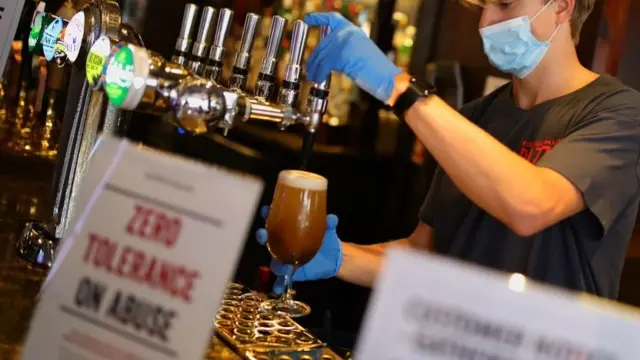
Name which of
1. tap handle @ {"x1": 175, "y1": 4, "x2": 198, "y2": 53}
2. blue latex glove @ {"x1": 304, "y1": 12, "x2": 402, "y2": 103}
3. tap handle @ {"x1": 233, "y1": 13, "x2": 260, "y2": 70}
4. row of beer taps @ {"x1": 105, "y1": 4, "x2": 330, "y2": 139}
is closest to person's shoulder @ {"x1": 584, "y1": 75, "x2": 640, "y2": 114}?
blue latex glove @ {"x1": 304, "y1": 12, "x2": 402, "y2": 103}

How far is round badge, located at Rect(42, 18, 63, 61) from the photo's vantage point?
137cm

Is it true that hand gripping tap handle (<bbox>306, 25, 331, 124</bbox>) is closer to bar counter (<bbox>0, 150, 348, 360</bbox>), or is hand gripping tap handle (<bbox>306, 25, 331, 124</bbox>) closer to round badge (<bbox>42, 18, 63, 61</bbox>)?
bar counter (<bbox>0, 150, 348, 360</bbox>)

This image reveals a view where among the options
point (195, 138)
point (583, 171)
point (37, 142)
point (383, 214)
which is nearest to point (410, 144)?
point (383, 214)

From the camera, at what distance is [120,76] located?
954 millimetres

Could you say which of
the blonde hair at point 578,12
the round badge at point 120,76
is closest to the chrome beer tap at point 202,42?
the round badge at point 120,76

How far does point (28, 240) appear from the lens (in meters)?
1.36

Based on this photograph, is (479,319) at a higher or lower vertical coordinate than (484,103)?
lower

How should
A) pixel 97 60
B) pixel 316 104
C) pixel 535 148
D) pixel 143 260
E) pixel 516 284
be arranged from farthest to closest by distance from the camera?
pixel 535 148 → pixel 316 104 → pixel 97 60 → pixel 143 260 → pixel 516 284

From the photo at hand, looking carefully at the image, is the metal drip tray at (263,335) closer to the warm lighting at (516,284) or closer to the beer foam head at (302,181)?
the beer foam head at (302,181)

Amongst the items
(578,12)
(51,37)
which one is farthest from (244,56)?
(578,12)

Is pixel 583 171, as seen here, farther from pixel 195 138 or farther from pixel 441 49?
pixel 195 138

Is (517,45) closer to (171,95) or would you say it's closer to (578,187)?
(578,187)

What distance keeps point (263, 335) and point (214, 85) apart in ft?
1.31

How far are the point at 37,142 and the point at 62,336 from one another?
1431mm
